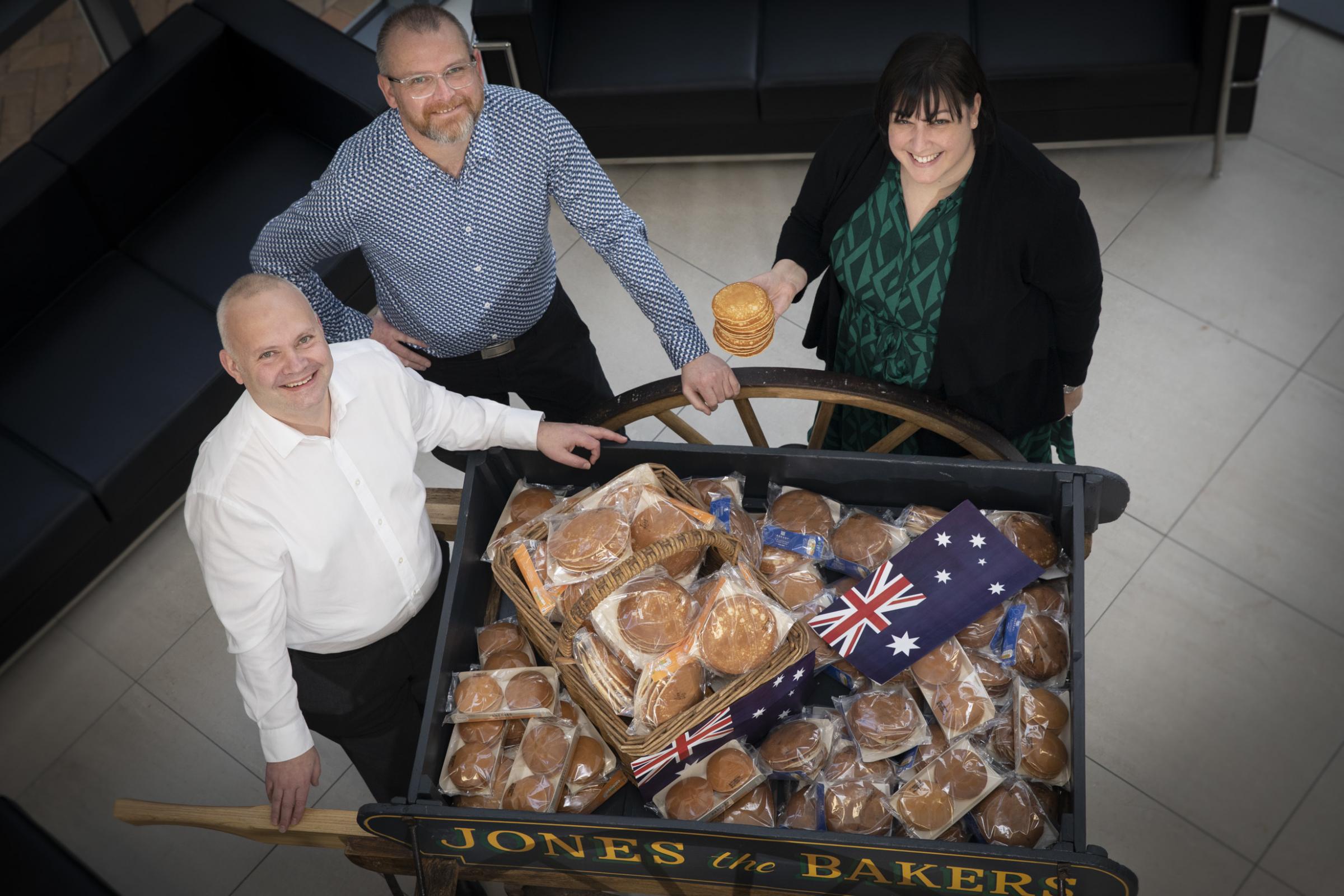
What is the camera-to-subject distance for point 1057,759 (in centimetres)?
203

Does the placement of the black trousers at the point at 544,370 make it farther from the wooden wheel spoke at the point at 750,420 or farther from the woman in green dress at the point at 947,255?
the woman in green dress at the point at 947,255

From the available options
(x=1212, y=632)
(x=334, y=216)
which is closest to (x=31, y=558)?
(x=334, y=216)

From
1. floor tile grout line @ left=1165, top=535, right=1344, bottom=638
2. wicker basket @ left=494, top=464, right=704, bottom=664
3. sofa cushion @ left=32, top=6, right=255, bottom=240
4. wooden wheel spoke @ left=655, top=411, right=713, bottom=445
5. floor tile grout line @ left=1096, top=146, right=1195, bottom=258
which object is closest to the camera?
wicker basket @ left=494, top=464, right=704, bottom=664

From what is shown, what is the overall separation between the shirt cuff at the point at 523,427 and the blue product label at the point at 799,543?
50 cm

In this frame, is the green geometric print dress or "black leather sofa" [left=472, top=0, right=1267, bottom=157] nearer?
the green geometric print dress

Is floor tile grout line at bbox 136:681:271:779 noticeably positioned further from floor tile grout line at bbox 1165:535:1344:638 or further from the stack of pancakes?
floor tile grout line at bbox 1165:535:1344:638

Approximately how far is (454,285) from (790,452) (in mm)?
945

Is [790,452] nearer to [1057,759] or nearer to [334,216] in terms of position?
[1057,759]

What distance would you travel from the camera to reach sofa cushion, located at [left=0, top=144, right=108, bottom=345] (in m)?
3.76

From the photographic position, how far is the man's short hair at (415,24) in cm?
248

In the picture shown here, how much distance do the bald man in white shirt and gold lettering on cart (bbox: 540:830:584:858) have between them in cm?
51

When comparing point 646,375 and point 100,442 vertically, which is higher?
point 100,442

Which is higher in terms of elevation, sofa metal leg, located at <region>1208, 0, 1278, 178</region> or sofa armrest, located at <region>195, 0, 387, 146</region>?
sofa armrest, located at <region>195, 0, 387, 146</region>

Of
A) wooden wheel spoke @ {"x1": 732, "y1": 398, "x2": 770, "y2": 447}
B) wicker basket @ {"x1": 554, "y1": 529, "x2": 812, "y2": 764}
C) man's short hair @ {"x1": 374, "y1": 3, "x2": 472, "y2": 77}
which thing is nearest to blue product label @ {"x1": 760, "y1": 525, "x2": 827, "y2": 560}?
wicker basket @ {"x1": 554, "y1": 529, "x2": 812, "y2": 764}
